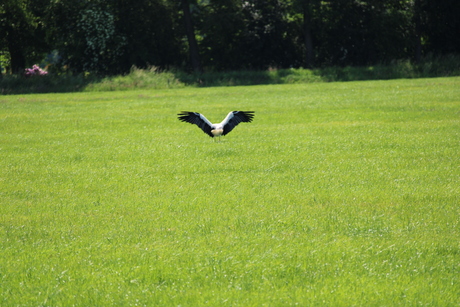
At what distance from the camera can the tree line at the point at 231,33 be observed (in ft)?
142

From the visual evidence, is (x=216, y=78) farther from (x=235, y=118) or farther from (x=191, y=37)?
(x=235, y=118)

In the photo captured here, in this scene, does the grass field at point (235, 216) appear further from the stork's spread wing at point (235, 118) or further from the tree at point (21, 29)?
the tree at point (21, 29)

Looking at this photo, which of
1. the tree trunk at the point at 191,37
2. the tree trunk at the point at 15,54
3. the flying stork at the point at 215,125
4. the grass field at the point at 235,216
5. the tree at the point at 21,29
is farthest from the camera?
the tree trunk at the point at 191,37

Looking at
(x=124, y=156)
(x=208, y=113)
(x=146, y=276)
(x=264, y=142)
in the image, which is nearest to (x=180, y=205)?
(x=146, y=276)

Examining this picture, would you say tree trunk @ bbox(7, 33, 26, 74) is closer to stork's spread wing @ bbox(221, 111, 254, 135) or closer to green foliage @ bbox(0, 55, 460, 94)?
green foliage @ bbox(0, 55, 460, 94)

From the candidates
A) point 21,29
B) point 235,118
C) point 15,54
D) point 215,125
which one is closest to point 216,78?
point 21,29

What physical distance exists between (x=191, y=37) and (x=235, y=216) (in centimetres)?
3814

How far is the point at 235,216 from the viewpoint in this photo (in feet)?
25.6

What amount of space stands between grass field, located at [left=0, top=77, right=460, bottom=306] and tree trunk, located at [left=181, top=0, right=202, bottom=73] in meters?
28.8

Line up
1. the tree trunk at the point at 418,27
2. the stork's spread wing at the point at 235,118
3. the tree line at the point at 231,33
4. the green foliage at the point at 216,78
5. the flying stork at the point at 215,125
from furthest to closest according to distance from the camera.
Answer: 1. the tree trunk at the point at 418,27
2. the tree line at the point at 231,33
3. the green foliage at the point at 216,78
4. the stork's spread wing at the point at 235,118
5. the flying stork at the point at 215,125

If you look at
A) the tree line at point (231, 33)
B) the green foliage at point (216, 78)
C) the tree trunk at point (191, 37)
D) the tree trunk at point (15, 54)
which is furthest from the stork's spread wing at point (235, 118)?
the tree trunk at point (15, 54)

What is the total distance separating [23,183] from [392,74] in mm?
31640

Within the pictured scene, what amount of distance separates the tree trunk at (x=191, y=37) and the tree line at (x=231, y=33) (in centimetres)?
8

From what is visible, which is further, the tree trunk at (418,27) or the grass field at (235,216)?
the tree trunk at (418,27)
